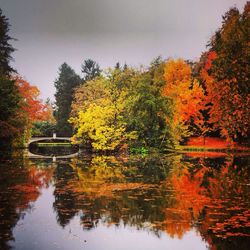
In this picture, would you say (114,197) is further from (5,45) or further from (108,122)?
(5,45)

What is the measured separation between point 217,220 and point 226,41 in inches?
880

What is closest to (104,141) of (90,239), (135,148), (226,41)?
(135,148)

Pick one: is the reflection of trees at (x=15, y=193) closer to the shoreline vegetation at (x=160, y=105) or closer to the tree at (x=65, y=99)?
the shoreline vegetation at (x=160, y=105)

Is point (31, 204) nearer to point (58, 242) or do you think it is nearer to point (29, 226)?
point (29, 226)

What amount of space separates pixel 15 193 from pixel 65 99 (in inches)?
2889

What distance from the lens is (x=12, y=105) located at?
37.9 m

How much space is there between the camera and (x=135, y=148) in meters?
40.7

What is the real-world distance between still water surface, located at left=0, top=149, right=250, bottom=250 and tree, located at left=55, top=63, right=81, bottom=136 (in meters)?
61.6

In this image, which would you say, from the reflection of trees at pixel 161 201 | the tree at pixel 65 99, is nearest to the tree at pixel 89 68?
the tree at pixel 65 99

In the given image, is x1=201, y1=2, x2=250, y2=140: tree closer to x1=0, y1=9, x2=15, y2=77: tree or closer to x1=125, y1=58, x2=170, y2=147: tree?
x1=125, y1=58, x2=170, y2=147: tree

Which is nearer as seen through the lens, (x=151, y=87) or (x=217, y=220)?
(x=217, y=220)

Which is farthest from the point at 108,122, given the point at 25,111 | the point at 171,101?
the point at 25,111

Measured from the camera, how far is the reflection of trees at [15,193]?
34.2ft

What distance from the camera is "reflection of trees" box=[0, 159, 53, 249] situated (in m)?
10.4
